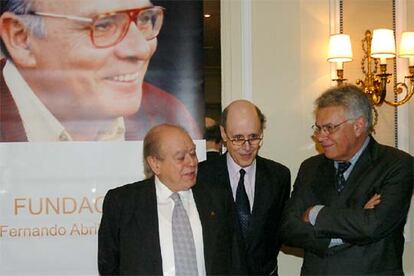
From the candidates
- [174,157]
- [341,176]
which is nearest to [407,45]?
[341,176]

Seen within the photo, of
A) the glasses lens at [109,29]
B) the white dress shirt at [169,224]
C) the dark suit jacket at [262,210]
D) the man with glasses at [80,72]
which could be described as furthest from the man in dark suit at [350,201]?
the glasses lens at [109,29]

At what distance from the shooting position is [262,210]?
10.1 ft

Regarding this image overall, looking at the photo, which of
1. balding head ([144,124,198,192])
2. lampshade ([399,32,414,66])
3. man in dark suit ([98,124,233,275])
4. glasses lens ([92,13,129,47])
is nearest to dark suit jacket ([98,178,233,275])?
man in dark suit ([98,124,233,275])

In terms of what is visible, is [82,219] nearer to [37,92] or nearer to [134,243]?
[37,92]

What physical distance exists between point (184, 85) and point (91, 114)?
64 centimetres

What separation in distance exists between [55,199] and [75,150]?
0.34 metres

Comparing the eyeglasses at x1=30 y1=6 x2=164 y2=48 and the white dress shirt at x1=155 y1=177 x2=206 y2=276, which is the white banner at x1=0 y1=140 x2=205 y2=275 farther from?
the white dress shirt at x1=155 y1=177 x2=206 y2=276

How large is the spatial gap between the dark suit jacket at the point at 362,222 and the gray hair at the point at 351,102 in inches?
5.8

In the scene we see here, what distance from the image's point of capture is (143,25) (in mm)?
3893

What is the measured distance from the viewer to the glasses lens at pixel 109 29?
3.84 m

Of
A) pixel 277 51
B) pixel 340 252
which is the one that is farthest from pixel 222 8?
pixel 340 252

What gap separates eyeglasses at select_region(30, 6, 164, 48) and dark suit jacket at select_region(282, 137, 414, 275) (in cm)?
167

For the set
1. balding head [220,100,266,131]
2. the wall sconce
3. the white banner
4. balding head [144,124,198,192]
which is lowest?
the white banner

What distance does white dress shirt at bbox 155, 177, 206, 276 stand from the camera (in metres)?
2.46
